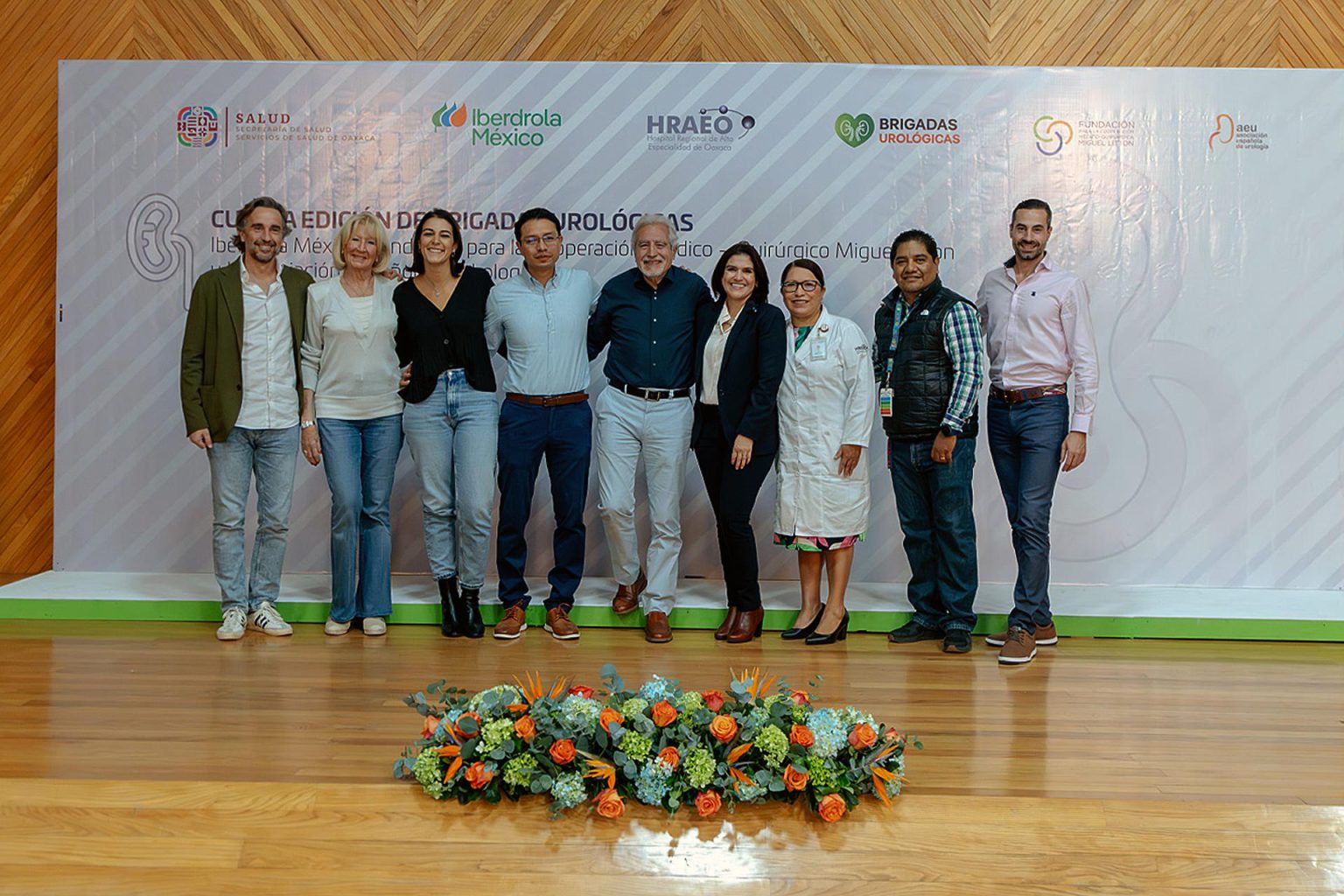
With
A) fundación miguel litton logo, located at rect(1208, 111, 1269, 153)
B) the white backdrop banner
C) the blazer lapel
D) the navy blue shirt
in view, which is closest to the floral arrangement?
the navy blue shirt

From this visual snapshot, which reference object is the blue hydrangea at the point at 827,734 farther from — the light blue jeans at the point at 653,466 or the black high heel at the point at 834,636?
the light blue jeans at the point at 653,466

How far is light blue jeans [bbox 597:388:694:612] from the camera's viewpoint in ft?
15.0

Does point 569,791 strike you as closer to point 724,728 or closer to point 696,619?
point 724,728

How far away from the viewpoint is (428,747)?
9.25ft

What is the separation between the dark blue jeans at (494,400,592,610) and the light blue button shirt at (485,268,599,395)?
100mm

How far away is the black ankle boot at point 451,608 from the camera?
4617 millimetres

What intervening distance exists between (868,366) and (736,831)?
7.42ft

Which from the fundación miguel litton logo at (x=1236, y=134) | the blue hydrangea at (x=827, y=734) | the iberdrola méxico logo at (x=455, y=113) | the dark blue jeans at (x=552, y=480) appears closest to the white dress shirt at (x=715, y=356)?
the dark blue jeans at (x=552, y=480)

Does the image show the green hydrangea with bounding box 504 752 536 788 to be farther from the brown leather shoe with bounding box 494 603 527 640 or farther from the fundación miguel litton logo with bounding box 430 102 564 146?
the fundación miguel litton logo with bounding box 430 102 564 146

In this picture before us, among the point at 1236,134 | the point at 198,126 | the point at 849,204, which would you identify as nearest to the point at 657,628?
the point at 849,204

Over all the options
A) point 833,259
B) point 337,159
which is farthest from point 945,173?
point 337,159

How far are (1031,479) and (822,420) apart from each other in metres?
0.77

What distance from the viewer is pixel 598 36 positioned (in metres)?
5.63

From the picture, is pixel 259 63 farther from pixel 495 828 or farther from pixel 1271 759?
pixel 1271 759
